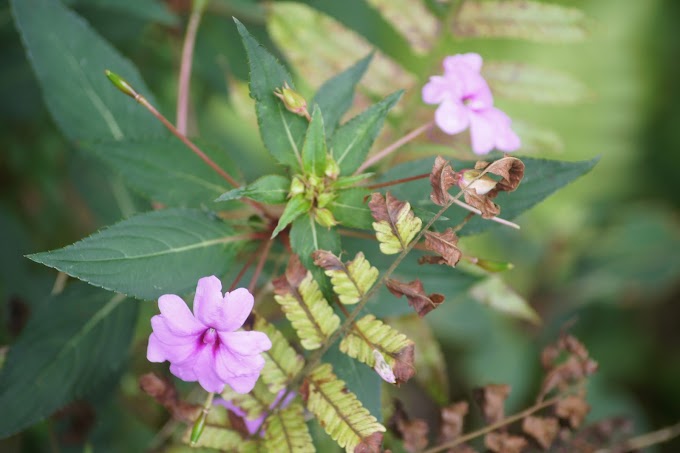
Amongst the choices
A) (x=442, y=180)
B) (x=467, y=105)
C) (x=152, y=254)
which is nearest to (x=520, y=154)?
(x=467, y=105)

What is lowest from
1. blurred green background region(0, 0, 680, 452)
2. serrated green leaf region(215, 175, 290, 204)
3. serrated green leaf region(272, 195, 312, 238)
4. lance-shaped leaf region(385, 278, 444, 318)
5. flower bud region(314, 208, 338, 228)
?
blurred green background region(0, 0, 680, 452)

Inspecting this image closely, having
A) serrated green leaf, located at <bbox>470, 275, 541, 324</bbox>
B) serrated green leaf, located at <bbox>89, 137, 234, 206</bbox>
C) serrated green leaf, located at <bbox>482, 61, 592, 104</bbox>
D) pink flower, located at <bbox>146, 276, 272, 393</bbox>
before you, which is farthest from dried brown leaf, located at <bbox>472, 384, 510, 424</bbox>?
serrated green leaf, located at <bbox>482, 61, 592, 104</bbox>

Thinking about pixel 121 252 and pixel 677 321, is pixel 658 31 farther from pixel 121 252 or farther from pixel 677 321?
pixel 121 252

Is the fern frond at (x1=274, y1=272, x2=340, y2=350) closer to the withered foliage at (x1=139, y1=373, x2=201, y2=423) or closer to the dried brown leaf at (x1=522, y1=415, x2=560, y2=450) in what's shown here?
the withered foliage at (x1=139, y1=373, x2=201, y2=423)

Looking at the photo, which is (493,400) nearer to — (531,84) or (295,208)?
(295,208)

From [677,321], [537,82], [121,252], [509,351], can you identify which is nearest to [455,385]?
A: [509,351]

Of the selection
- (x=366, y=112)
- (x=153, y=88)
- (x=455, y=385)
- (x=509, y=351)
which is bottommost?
(x=455, y=385)

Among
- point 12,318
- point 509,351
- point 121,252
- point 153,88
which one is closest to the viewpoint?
point 121,252
